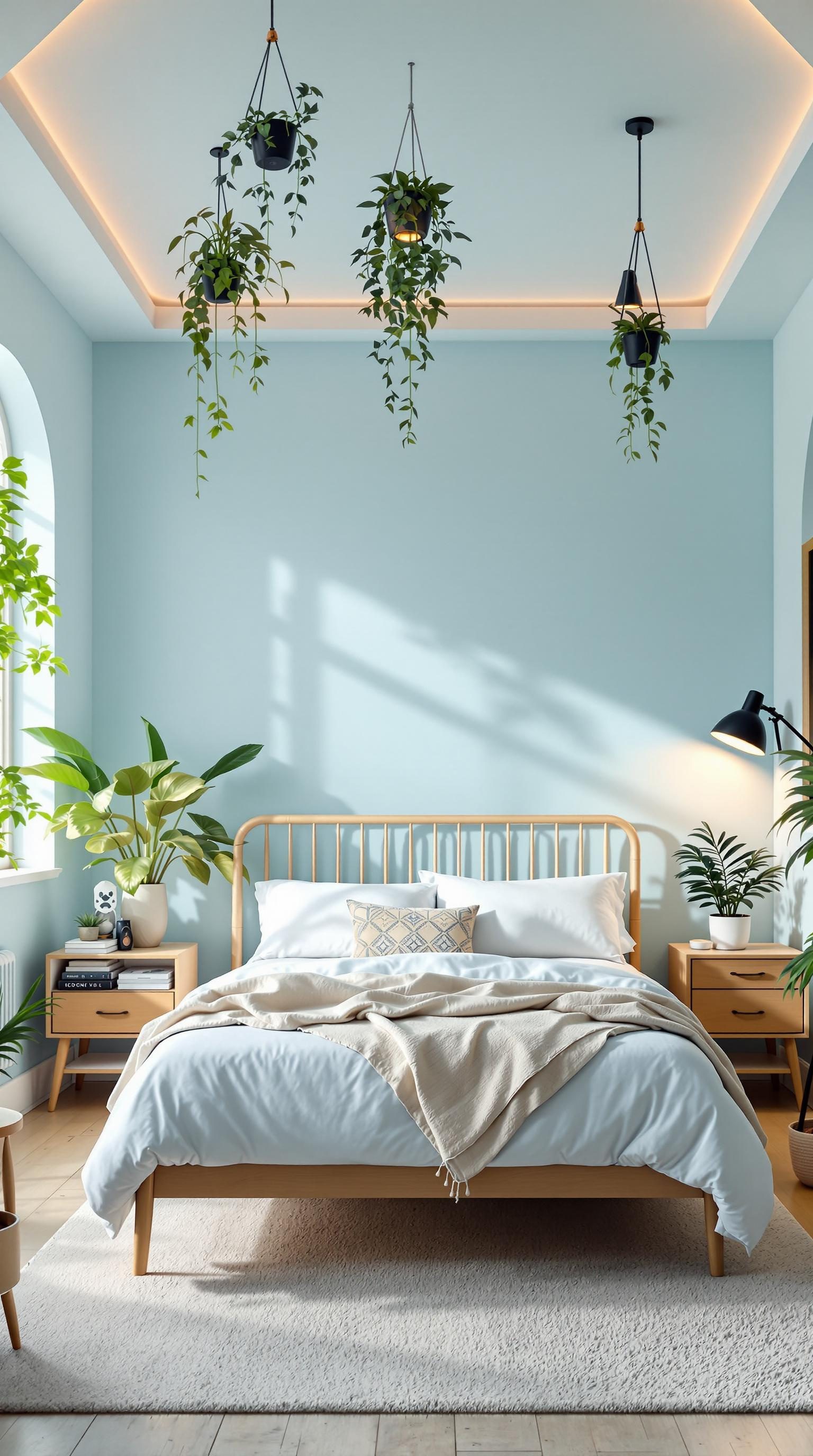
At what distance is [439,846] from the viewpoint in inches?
193

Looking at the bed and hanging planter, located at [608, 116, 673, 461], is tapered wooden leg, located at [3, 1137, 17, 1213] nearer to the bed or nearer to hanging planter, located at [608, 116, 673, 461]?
the bed

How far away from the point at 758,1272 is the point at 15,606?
3.45 meters

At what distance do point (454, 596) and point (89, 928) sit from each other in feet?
6.74

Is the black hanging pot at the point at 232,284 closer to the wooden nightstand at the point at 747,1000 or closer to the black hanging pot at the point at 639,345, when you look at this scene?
the black hanging pot at the point at 639,345

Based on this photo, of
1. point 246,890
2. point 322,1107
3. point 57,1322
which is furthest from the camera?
point 246,890

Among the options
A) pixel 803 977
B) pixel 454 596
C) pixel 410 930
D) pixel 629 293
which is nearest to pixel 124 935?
pixel 410 930

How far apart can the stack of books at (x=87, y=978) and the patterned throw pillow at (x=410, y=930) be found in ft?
3.14

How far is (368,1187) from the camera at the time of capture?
2797mm

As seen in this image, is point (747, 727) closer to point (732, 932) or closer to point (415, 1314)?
point (732, 932)

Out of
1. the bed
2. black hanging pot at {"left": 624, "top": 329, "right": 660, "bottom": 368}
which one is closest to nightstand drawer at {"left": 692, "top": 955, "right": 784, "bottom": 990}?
the bed

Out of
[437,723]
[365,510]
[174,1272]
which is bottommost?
[174,1272]

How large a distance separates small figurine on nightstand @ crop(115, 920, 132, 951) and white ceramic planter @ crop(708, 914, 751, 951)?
7.59 feet

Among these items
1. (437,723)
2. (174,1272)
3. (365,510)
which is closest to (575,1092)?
(174,1272)

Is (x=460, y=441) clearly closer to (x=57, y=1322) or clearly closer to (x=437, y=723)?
(x=437, y=723)
